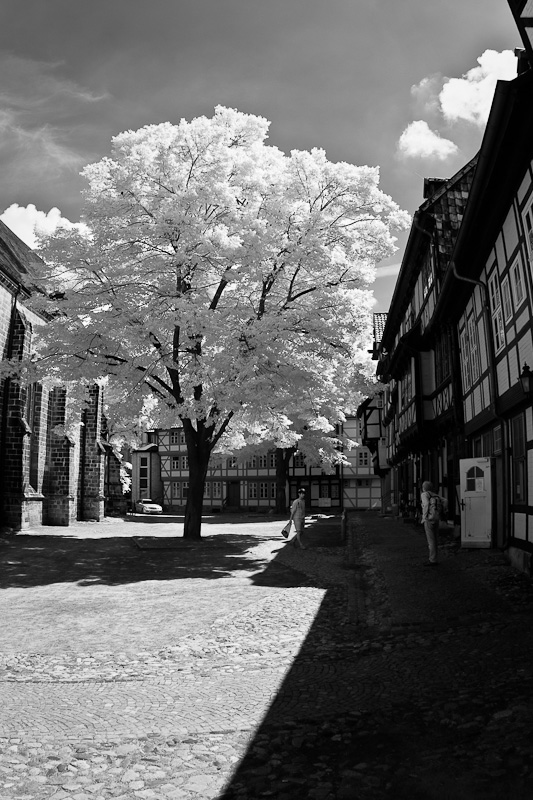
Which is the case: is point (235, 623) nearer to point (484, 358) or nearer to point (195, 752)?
point (195, 752)

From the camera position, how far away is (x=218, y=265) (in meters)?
17.5

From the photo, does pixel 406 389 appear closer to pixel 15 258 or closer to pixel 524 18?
pixel 15 258

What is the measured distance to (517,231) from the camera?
1134 cm

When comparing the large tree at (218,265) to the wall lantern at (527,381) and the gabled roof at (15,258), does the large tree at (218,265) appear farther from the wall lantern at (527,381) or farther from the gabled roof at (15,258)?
the wall lantern at (527,381)

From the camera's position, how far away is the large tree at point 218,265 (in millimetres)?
16562

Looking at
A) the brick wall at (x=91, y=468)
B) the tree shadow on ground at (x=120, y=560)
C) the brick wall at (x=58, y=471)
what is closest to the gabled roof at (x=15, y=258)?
the brick wall at (x=58, y=471)

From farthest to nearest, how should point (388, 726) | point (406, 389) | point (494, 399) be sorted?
point (406, 389)
point (494, 399)
point (388, 726)

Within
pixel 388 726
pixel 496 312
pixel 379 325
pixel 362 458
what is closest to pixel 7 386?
pixel 496 312

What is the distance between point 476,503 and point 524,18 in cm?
938

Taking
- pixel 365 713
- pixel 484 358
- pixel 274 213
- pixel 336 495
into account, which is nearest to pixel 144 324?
pixel 274 213

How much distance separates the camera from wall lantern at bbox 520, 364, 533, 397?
10438 millimetres

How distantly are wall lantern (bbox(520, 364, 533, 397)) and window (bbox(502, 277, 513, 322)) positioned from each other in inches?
81.6

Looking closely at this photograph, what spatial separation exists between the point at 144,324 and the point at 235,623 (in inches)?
376

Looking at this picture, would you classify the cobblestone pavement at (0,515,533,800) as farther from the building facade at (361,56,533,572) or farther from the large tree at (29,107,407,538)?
the large tree at (29,107,407,538)
